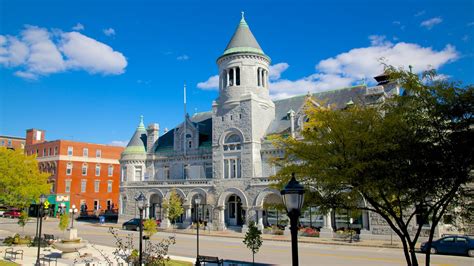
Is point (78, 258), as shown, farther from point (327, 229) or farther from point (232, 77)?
point (232, 77)

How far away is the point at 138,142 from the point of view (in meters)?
54.3

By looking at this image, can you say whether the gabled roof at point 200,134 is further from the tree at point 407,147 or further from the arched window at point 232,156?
the tree at point 407,147

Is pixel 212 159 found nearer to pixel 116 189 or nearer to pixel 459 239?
pixel 459 239

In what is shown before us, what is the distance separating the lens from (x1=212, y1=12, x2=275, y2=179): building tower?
137ft

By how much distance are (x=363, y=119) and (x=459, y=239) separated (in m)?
15.5

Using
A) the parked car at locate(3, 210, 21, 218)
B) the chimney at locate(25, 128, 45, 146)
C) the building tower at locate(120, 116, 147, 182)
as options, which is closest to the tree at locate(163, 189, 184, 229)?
the building tower at locate(120, 116, 147, 182)

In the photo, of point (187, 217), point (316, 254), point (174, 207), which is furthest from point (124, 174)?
point (316, 254)

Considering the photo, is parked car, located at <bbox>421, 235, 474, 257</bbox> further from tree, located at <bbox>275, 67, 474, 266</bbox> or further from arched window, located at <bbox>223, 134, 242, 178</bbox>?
arched window, located at <bbox>223, 134, 242, 178</bbox>

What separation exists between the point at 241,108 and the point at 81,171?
38.7 meters

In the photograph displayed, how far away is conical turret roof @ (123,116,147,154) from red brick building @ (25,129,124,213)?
18.3 m

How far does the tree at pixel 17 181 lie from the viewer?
1302 inches

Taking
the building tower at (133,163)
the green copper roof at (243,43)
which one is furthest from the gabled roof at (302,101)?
the building tower at (133,163)

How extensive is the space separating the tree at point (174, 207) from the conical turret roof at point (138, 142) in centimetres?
1093

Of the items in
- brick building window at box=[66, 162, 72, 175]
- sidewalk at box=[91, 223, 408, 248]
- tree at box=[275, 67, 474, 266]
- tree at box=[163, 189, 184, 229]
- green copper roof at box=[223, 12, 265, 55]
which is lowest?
sidewalk at box=[91, 223, 408, 248]
